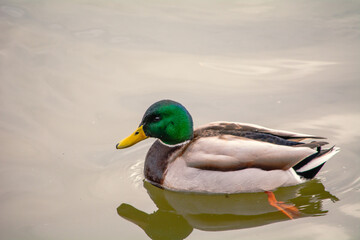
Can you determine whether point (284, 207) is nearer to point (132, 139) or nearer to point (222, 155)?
point (222, 155)

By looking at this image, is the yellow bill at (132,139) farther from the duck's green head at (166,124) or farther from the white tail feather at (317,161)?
the white tail feather at (317,161)

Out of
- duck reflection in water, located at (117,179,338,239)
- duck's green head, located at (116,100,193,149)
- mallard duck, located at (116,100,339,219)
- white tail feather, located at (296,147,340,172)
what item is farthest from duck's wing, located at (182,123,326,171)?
duck reflection in water, located at (117,179,338,239)

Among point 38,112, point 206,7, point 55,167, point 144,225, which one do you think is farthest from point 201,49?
point 144,225

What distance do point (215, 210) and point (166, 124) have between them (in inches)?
41.2

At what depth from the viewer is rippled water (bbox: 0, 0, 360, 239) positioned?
19.1 ft

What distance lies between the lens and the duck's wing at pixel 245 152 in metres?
5.87

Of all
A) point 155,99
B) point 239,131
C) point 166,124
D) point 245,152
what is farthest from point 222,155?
point 155,99

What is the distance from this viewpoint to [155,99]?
7.89 m

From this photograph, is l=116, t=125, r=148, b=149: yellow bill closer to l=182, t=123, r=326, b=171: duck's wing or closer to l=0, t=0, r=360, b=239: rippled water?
l=0, t=0, r=360, b=239: rippled water

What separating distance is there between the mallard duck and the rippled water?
162 millimetres

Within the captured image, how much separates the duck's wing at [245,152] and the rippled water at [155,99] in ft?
1.26

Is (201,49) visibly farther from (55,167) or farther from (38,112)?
(55,167)

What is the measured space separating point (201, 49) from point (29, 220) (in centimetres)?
411

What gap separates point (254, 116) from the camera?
740cm
